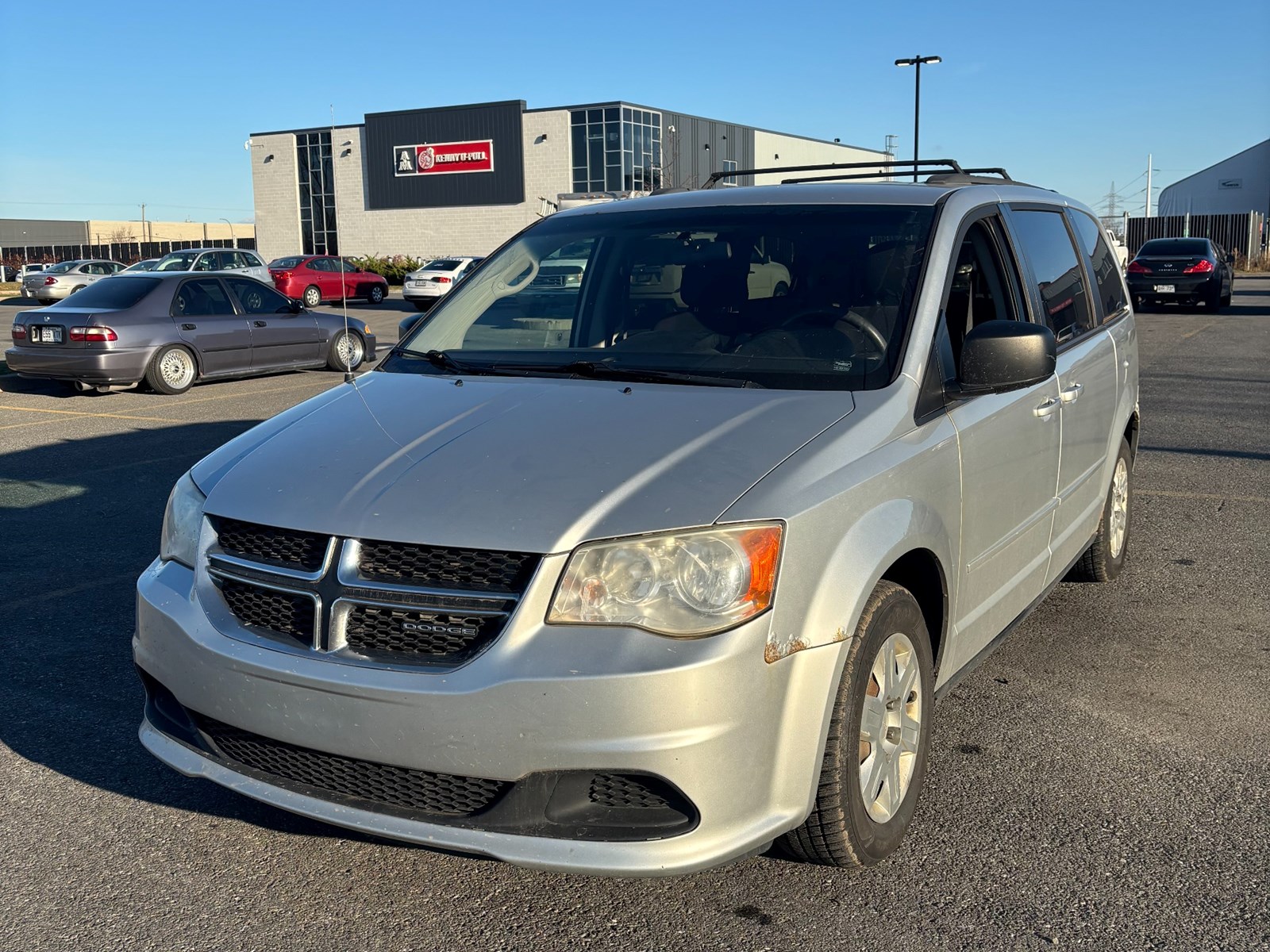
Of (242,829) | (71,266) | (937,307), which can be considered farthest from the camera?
(71,266)

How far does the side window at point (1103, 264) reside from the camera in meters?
5.47

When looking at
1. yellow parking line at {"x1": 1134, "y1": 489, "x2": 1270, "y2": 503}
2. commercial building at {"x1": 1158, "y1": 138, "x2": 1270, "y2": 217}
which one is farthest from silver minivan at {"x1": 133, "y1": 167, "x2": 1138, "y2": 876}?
commercial building at {"x1": 1158, "y1": 138, "x2": 1270, "y2": 217}

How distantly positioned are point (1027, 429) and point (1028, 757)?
3.48ft

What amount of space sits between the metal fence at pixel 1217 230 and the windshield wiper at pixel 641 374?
5735cm

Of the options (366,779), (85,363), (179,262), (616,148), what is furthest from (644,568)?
(616,148)

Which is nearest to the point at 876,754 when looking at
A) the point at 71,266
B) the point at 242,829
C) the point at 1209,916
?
the point at 1209,916

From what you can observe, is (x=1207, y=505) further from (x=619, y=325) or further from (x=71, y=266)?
(x=71, y=266)

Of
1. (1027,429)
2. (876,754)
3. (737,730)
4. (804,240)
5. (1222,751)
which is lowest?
(1222,751)

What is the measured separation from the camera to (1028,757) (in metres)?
3.89

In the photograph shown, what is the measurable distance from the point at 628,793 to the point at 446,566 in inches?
25.4

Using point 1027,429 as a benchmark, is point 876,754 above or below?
below

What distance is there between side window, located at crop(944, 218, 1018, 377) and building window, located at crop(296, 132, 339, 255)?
60168mm

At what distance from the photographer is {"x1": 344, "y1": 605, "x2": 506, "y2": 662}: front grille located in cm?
270

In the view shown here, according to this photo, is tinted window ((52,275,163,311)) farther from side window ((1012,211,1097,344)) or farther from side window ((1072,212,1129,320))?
side window ((1012,211,1097,344))
